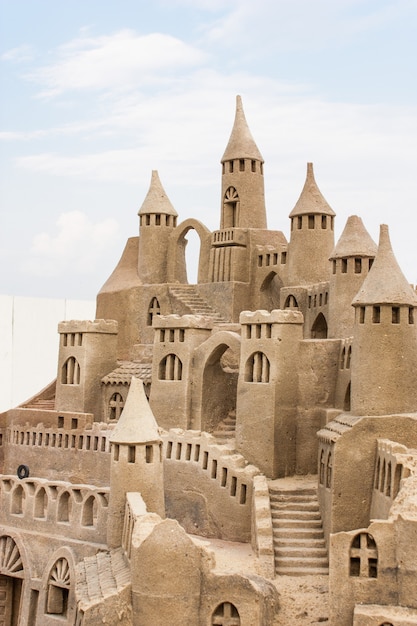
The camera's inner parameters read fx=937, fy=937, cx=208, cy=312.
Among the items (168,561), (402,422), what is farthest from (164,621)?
(402,422)

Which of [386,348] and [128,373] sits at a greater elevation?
[386,348]

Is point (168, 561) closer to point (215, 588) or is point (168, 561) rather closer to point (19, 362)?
point (215, 588)

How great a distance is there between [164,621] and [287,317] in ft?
35.3

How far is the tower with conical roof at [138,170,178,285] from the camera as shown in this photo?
124ft

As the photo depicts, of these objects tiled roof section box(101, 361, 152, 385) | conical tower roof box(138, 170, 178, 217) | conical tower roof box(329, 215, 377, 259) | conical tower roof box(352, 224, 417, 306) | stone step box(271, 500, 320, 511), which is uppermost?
conical tower roof box(138, 170, 178, 217)

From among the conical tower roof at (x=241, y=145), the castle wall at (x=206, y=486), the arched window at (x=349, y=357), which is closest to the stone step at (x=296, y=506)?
the castle wall at (x=206, y=486)

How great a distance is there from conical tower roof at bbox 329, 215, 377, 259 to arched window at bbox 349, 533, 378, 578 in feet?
40.6

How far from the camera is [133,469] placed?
2448cm

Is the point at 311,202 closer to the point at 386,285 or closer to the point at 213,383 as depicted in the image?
the point at 213,383

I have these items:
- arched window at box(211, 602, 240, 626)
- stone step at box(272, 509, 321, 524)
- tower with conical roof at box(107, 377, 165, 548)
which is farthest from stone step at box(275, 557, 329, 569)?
arched window at box(211, 602, 240, 626)

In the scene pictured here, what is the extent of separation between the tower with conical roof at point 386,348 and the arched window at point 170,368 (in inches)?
304

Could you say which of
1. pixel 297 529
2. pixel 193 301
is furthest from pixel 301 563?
pixel 193 301

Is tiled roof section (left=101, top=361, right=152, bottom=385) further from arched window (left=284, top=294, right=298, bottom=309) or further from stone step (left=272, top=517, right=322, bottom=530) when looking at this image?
stone step (left=272, top=517, right=322, bottom=530)

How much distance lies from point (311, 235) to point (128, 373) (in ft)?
26.8
